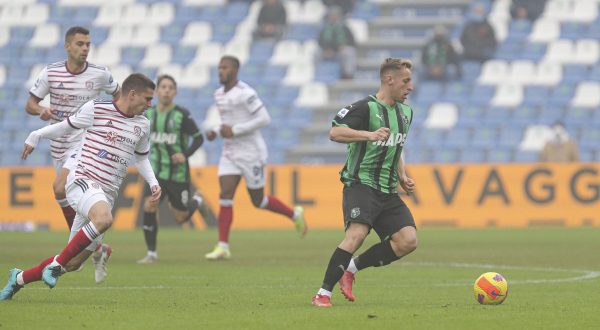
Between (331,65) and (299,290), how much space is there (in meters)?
19.9

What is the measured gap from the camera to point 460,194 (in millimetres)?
24391

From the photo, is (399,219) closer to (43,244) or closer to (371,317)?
(371,317)

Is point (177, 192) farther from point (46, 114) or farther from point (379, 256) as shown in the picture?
point (379, 256)

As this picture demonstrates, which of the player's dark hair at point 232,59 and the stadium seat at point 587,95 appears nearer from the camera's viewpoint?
the player's dark hair at point 232,59

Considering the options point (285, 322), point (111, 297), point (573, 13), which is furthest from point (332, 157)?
point (285, 322)

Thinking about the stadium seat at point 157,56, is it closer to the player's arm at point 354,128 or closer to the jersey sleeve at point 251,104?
the jersey sleeve at point 251,104

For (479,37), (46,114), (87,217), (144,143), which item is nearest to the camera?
(87,217)

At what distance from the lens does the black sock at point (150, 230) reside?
15.1 m

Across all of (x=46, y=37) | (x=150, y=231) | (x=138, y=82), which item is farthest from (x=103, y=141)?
(x=46, y=37)

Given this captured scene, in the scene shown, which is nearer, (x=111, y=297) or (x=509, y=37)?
A: (x=111, y=297)

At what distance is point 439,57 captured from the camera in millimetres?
29188

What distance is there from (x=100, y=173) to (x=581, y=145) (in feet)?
63.4

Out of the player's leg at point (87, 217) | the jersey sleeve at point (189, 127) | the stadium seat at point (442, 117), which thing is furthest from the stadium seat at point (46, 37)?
the player's leg at point (87, 217)

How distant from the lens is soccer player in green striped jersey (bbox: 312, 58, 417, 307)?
372 inches
